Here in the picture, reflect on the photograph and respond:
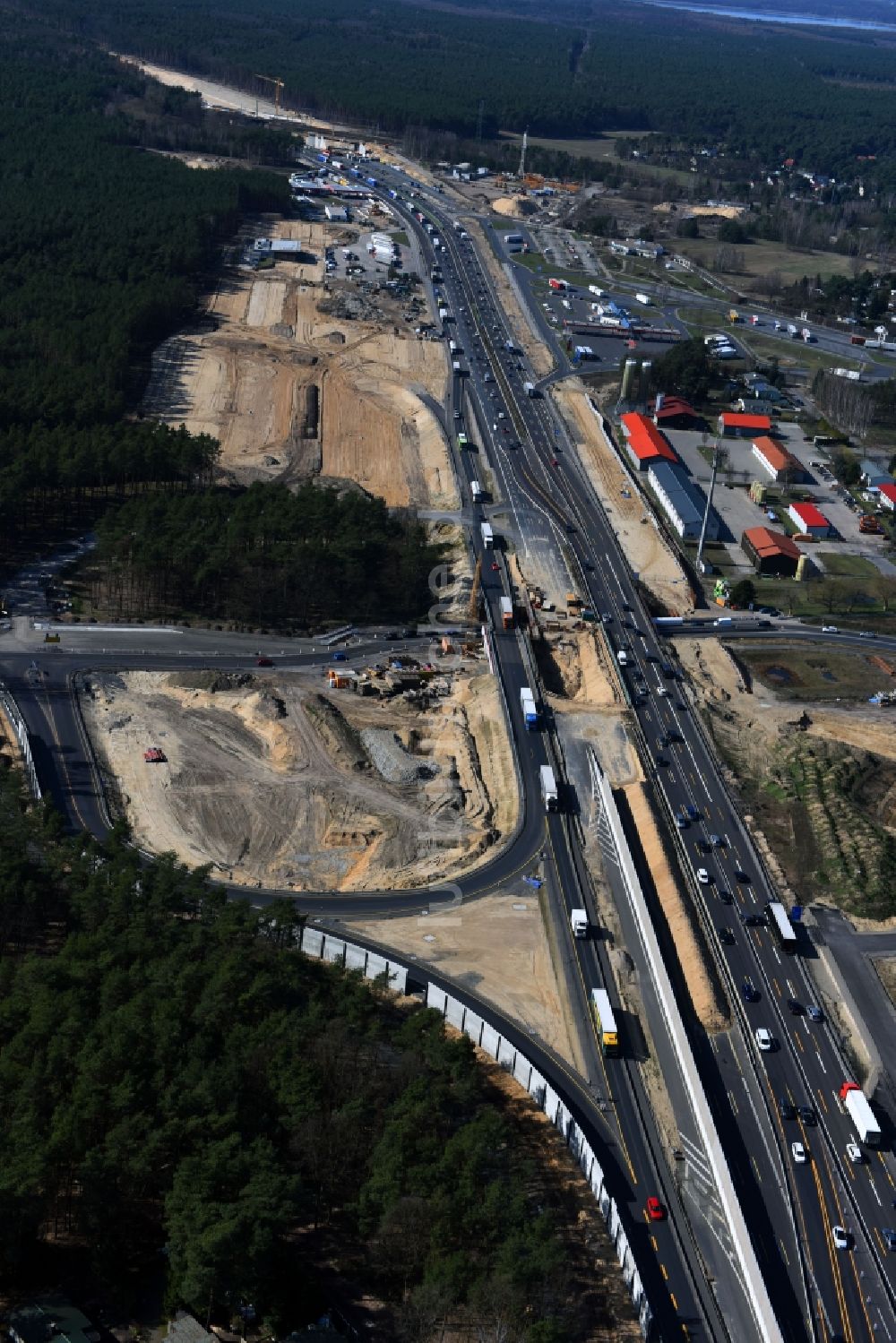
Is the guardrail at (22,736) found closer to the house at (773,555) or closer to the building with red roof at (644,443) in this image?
the house at (773,555)

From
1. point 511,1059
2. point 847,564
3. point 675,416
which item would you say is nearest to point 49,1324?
point 511,1059

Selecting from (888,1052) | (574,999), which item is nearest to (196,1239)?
(574,999)

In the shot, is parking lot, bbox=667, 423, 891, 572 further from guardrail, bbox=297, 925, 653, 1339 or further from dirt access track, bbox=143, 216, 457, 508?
guardrail, bbox=297, 925, 653, 1339

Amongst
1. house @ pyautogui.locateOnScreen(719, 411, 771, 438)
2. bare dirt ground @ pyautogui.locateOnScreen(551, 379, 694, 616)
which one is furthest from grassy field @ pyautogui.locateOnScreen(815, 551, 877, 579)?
house @ pyautogui.locateOnScreen(719, 411, 771, 438)

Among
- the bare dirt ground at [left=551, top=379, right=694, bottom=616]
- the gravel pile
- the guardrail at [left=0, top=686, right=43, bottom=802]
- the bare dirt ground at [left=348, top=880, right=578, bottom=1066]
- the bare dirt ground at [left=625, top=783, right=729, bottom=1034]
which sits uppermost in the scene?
the bare dirt ground at [left=625, top=783, right=729, bottom=1034]

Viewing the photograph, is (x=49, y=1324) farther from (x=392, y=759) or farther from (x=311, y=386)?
(x=311, y=386)

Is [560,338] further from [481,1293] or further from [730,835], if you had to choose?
[481,1293]

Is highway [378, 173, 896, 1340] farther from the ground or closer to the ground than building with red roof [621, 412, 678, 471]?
closer to the ground
